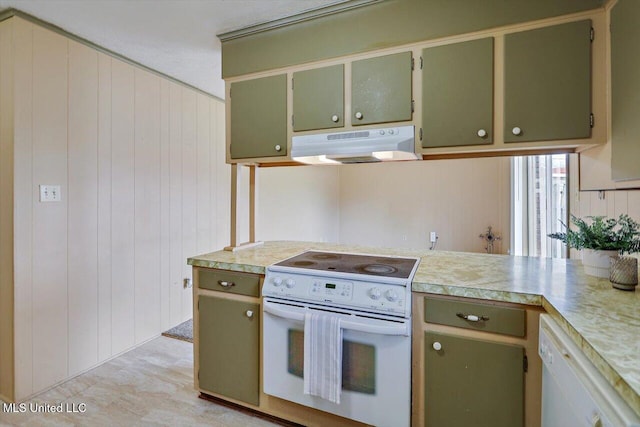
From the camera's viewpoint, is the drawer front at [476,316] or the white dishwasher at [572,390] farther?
the drawer front at [476,316]

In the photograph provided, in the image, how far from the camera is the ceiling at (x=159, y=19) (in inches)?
72.0

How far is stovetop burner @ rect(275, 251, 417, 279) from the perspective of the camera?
159 centimetres

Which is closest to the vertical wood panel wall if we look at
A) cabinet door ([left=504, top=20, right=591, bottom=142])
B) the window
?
cabinet door ([left=504, top=20, right=591, bottom=142])

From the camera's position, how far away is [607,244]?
141 cm

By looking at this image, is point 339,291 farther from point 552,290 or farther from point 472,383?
point 552,290

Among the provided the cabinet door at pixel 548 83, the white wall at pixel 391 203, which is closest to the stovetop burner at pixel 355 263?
the cabinet door at pixel 548 83

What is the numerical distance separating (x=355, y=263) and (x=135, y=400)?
1592 mm

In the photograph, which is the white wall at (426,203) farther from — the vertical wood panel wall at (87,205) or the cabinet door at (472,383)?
the cabinet door at (472,383)

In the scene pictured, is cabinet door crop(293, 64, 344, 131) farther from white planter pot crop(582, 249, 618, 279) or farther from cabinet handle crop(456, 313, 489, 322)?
white planter pot crop(582, 249, 618, 279)

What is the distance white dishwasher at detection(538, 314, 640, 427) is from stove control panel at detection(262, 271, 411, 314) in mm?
516

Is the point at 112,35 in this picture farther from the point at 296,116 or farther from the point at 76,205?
the point at 296,116

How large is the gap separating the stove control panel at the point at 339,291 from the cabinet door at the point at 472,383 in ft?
0.69

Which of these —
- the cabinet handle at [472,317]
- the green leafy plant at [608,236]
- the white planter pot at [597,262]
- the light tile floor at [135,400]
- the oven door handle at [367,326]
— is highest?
the green leafy plant at [608,236]

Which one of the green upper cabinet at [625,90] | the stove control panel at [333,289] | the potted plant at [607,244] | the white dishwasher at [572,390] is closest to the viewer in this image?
the white dishwasher at [572,390]
